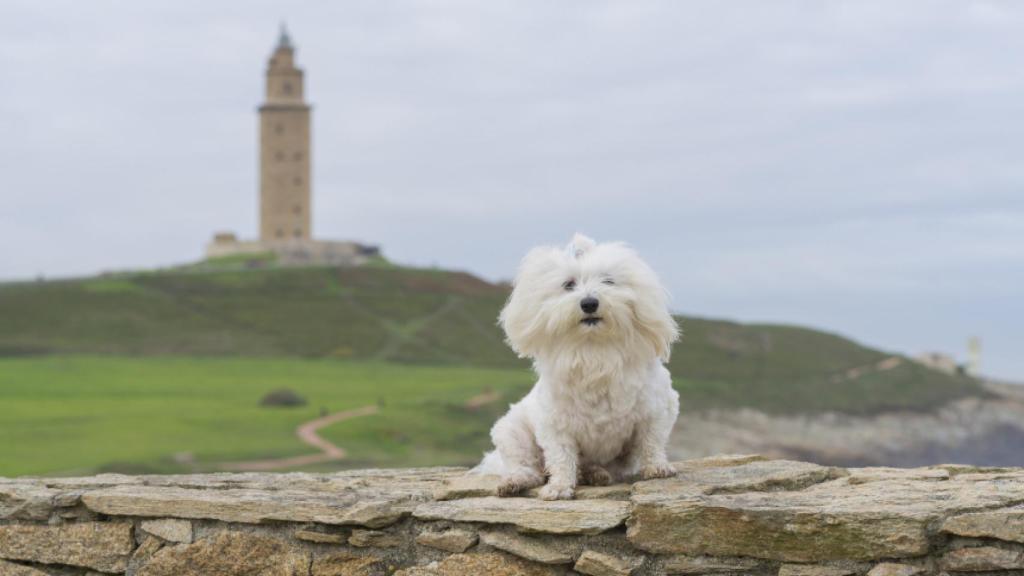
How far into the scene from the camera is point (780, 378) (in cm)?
7362

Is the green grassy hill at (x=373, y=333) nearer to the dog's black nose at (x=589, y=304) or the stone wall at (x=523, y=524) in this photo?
the stone wall at (x=523, y=524)

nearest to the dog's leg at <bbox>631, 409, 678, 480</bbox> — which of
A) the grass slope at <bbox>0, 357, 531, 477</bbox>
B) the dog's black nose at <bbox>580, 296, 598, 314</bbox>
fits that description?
the dog's black nose at <bbox>580, 296, 598, 314</bbox>

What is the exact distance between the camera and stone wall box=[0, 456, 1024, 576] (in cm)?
579

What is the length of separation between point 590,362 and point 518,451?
869 mm

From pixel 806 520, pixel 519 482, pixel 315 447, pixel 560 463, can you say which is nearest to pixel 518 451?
pixel 519 482

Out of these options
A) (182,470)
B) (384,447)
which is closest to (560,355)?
(182,470)

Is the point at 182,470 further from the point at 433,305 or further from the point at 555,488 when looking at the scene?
the point at 433,305

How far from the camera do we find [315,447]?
38.7 m

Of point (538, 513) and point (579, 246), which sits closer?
point (538, 513)

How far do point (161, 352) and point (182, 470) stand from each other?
107 feet

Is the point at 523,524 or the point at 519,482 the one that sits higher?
the point at 519,482

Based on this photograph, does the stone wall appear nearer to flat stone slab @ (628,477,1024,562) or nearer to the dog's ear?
flat stone slab @ (628,477,1024,562)

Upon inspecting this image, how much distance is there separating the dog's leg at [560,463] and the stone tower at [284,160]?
10299 cm

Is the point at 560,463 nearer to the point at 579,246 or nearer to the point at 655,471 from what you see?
the point at 655,471
